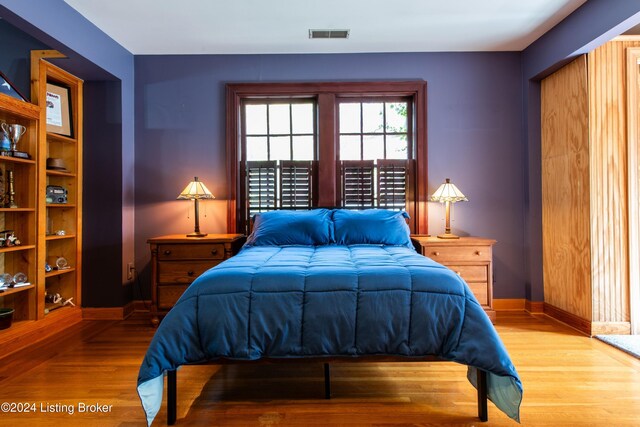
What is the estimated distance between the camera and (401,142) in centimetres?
378

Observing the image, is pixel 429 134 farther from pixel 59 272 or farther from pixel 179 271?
pixel 59 272

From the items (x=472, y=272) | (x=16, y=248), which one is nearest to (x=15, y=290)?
(x=16, y=248)

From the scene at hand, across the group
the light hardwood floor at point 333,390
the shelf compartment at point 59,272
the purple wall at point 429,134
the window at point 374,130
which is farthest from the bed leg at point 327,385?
the shelf compartment at point 59,272

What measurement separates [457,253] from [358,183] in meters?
1.15

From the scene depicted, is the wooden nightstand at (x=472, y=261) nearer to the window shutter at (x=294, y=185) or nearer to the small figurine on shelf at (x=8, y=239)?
the window shutter at (x=294, y=185)

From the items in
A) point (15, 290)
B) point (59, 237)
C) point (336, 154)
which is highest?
point (336, 154)

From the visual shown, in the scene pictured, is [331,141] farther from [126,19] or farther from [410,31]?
[126,19]

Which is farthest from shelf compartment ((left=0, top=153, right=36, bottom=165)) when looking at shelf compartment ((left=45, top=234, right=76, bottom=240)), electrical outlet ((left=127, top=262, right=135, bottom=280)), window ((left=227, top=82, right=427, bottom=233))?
window ((left=227, top=82, right=427, bottom=233))

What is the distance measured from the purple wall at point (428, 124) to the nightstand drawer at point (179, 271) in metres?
0.60

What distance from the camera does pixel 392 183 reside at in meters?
3.66

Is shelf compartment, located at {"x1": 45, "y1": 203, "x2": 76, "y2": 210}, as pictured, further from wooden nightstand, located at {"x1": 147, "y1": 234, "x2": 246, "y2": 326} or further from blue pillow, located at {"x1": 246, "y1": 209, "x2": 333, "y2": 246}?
blue pillow, located at {"x1": 246, "y1": 209, "x2": 333, "y2": 246}

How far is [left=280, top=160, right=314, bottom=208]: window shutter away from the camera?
144 inches

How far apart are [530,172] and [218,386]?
329cm

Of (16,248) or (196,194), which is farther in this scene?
(196,194)
